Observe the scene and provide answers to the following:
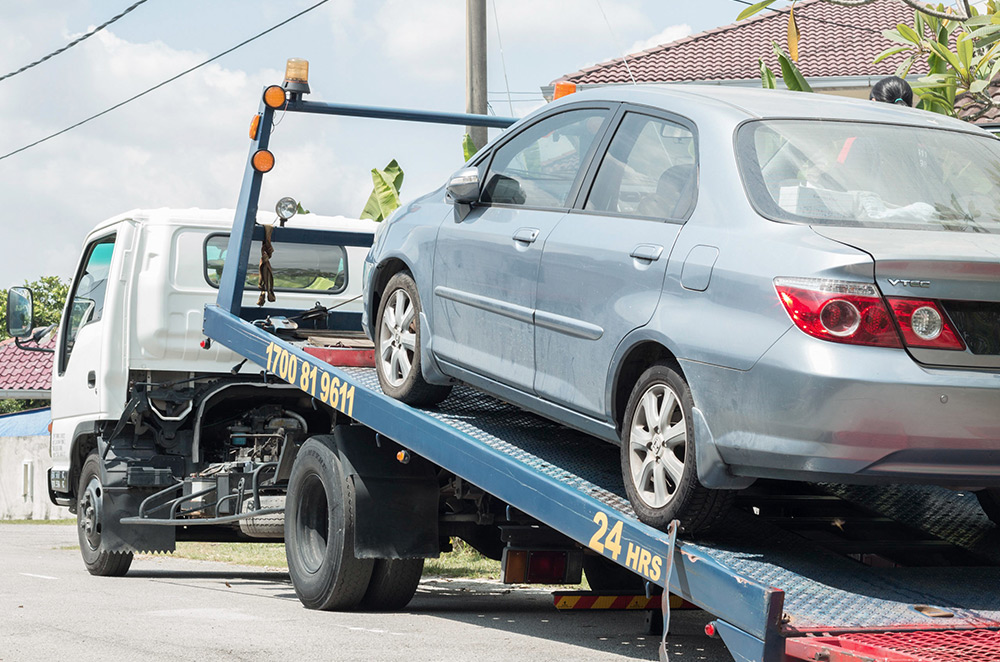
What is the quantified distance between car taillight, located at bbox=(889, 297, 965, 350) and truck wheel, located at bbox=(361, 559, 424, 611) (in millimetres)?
3918

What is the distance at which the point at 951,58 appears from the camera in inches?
304

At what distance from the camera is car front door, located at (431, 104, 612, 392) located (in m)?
5.82

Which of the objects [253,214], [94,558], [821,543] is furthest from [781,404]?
[94,558]

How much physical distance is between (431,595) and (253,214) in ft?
9.68

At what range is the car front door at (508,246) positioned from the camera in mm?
5816

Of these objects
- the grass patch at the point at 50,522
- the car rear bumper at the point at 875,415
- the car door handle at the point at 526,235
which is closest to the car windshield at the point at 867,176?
the car rear bumper at the point at 875,415

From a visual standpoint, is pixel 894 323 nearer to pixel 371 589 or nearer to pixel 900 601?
pixel 900 601

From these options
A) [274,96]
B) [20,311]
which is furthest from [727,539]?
[20,311]

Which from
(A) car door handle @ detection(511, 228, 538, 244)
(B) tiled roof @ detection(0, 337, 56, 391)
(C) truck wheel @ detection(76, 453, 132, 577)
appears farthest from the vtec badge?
(B) tiled roof @ detection(0, 337, 56, 391)

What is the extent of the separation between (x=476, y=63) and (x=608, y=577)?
801 cm

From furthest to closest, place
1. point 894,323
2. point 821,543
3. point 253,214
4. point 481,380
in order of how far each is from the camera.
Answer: point 253,214
point 481,380
point 821,543
point 894,323

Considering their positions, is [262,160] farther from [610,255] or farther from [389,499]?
[610,255]

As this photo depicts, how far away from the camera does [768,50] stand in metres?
26.9

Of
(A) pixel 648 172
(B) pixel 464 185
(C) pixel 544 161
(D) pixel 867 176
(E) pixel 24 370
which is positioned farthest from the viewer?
(E) pixel 24 370
